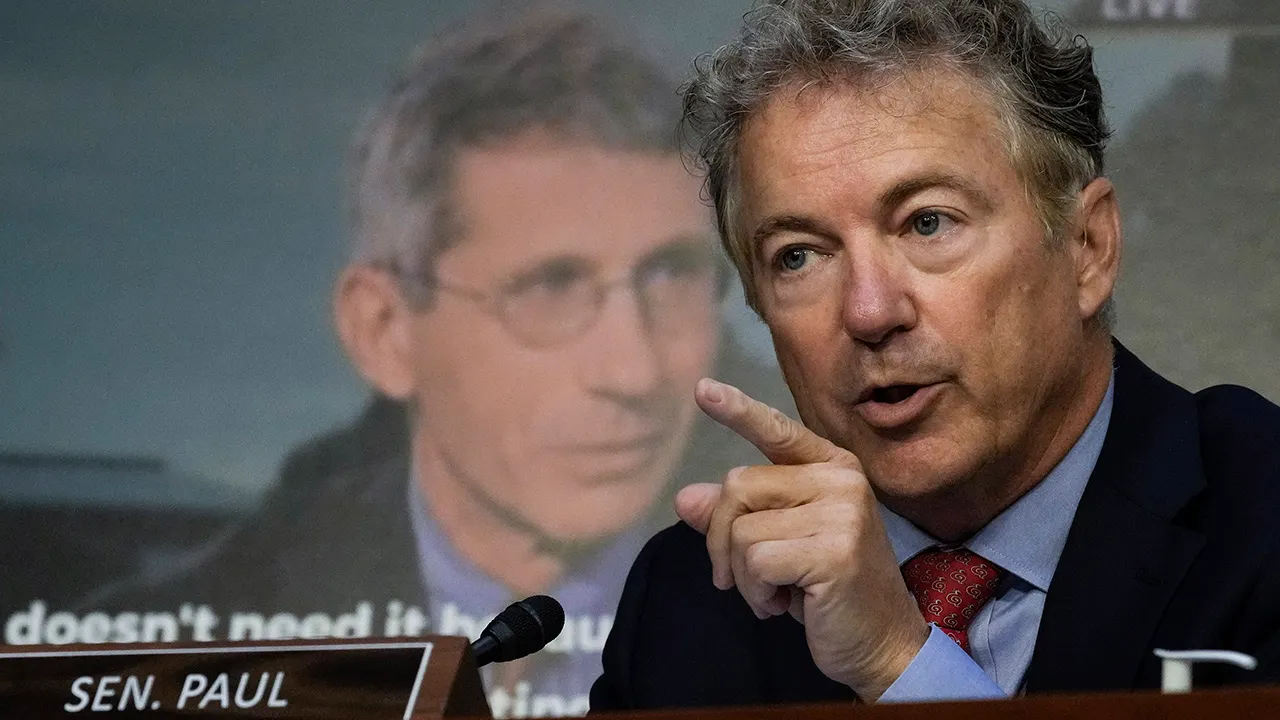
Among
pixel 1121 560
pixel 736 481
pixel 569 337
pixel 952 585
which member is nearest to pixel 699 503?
pixel 736 481

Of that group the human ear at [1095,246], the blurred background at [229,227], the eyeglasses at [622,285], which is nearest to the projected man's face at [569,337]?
the eyeglasses at [622,285]

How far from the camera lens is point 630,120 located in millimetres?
3754

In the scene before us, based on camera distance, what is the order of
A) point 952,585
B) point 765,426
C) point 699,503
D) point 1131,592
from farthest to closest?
point 952,585, point 1131,592, point 699,503, point 765,426

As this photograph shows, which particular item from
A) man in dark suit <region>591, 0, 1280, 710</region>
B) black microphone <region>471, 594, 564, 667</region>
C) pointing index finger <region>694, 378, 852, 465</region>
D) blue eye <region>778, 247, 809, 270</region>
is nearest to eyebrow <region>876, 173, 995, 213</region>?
man in dark suit <region>591, 0, 1280, 710</region>

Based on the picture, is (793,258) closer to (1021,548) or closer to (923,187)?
(923,187)

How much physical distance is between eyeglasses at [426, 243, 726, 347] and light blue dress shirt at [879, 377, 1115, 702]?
5.16 feet

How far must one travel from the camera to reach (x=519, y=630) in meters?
1.70

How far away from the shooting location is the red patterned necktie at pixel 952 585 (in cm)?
205

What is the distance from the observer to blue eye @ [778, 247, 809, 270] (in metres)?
2.08

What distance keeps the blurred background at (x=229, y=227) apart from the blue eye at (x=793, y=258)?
159 cm

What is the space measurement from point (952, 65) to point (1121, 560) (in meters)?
0.68

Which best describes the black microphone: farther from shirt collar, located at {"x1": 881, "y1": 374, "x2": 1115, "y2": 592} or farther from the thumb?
shirt collar, located at {"x1": 881, "y1": 374, "x2": 1115, "y2": 592}

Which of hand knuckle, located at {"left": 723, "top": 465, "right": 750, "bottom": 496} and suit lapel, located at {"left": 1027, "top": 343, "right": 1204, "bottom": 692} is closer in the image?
hand knuckle, located at {"left": 723, "top": 465, "right": 750, "bottom": 496}

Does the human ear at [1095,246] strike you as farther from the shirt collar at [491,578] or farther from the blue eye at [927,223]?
the shirt collar at [491,578]
